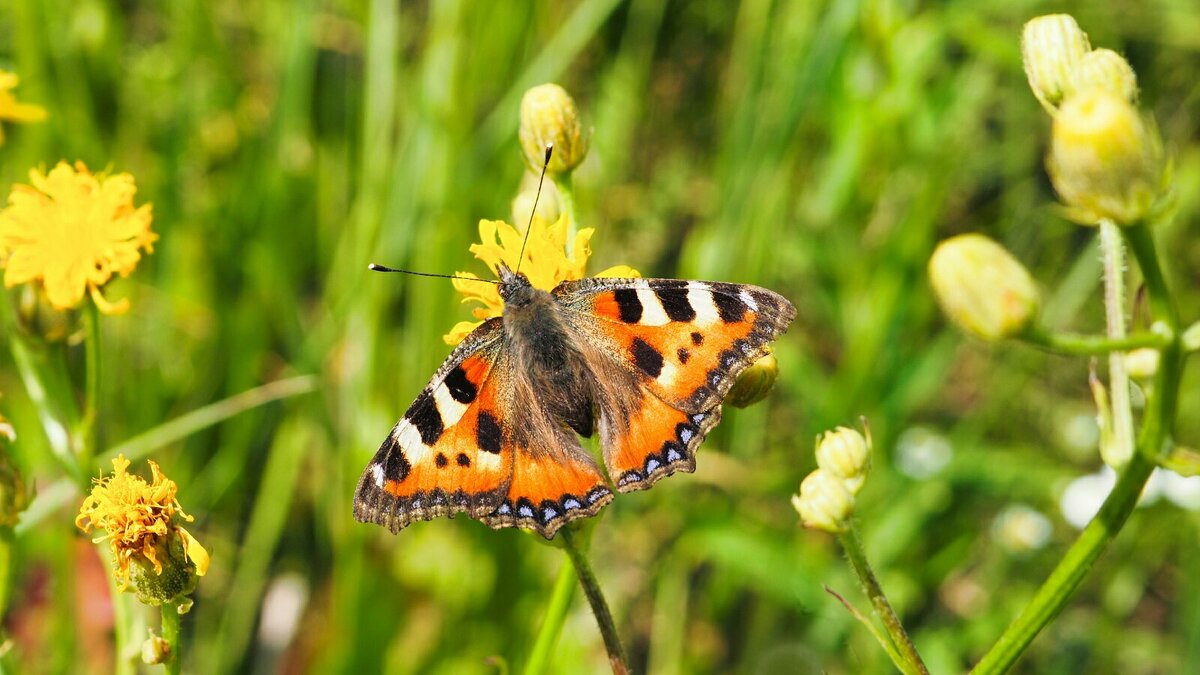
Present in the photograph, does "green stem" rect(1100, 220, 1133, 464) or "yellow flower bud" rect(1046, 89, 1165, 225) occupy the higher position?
"yellow flower bud" rect(1046, 89, 1165, 225)

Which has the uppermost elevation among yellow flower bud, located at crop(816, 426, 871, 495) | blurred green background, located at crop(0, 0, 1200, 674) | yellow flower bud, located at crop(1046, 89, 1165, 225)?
yellow flower bud, located at crop(1046, 89, 1165, 225)

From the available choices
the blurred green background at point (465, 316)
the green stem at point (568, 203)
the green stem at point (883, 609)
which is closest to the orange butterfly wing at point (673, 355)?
the green stem at point (568, 203)

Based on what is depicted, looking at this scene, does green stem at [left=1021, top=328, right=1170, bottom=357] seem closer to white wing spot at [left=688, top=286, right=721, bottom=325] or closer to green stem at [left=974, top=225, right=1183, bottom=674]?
green stem at [left=974, top=225, right=1183, bottom=674]

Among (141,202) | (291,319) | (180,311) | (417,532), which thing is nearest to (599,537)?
(417,532)

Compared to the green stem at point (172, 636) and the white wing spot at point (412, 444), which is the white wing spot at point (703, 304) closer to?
the white wing spot at point (412, 444)

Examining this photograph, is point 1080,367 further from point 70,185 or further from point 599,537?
point 70,185

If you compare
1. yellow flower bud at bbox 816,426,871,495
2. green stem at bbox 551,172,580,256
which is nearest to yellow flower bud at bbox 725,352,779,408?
yellow flower bud at bbox 816,426,871,495
